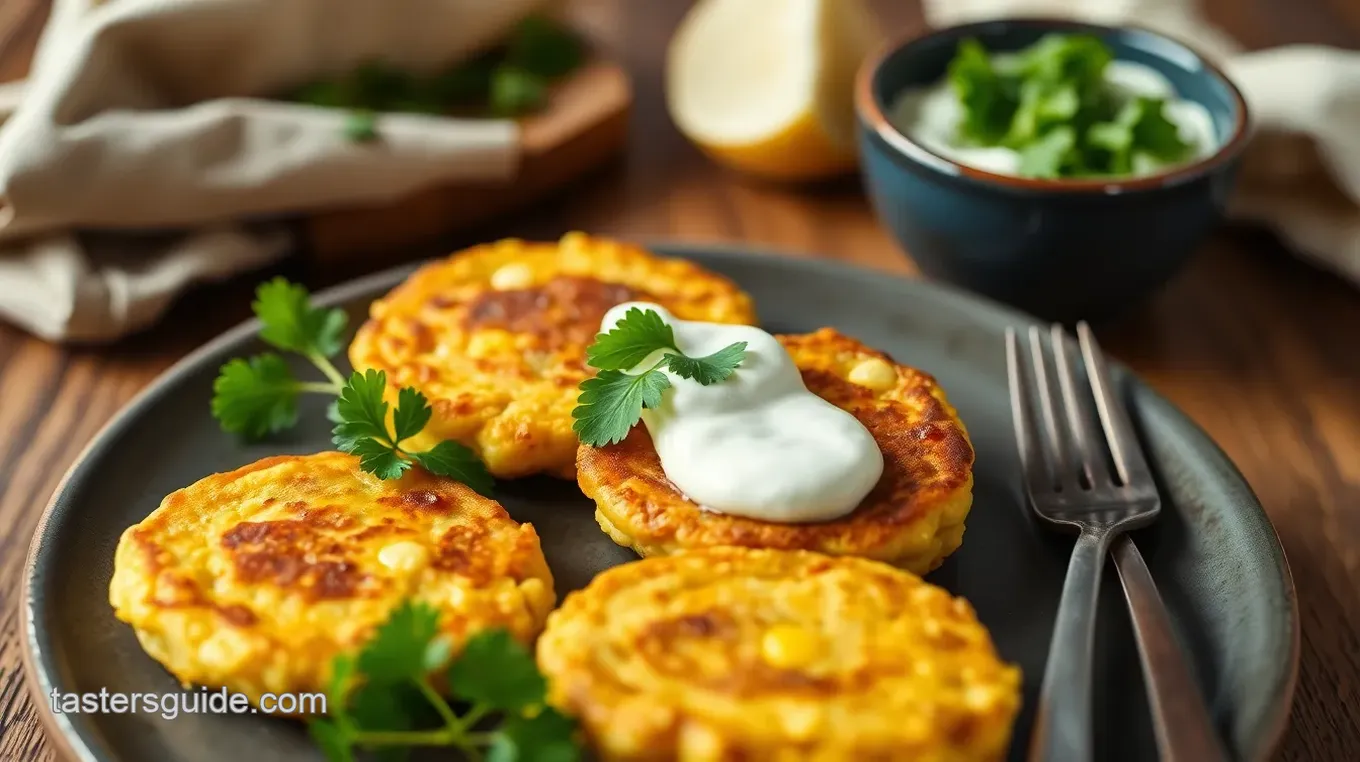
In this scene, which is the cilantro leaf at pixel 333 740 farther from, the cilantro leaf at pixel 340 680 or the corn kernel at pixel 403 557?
the corn kernel at pixel 403 557

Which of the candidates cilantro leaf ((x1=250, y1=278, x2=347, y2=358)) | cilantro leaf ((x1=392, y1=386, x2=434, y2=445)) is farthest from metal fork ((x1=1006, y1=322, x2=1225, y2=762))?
cilantro leaf ((x1=250, y1=278, x2=347, y2=358))

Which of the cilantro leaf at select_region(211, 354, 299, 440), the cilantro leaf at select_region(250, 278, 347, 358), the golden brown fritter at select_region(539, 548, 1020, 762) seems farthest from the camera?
the cilantro leaf at select_region(250, 278, 347, 358)

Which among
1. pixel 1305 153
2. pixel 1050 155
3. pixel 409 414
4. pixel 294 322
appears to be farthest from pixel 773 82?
pixel 409 414

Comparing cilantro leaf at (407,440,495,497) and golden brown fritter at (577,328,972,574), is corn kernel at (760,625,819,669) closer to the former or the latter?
golden brown fritter at (577,328,972,574)

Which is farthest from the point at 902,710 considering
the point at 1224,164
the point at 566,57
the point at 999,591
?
the point at 566,57

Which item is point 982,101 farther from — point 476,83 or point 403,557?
point 403,557

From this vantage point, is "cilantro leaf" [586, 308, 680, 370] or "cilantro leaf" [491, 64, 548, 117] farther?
"cilantro leaf" [491, 64, 548, 117]

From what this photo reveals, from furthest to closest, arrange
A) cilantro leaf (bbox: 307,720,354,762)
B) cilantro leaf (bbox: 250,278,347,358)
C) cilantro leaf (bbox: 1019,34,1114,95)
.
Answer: cilantro leaf (bbox: 1019,34,1114,95)
cilantro leaf (bbox: 250,278,347,358)
cilantro leaf (bbox: 307,720,354,762)

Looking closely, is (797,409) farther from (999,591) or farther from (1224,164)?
(1224,164)
